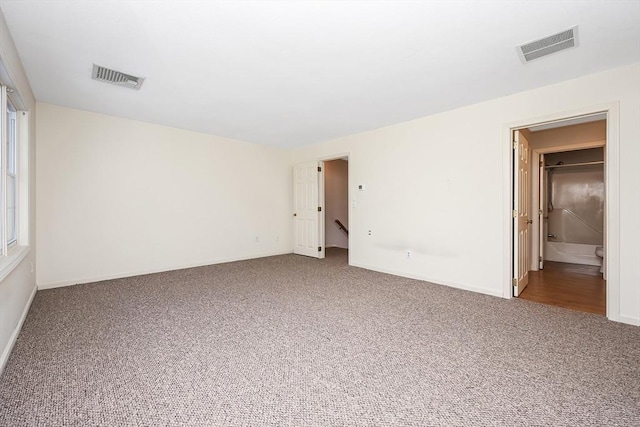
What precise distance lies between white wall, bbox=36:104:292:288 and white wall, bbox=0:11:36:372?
41cm

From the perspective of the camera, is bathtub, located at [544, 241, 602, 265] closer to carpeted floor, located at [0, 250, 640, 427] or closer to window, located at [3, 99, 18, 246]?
carpeted floor, located at [0, 250, 640, 427]

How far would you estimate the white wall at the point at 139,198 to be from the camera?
3814 millimetres

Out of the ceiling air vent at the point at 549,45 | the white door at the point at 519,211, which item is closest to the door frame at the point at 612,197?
the white door at the point at 519,211

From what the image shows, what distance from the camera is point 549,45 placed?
7.65 feet

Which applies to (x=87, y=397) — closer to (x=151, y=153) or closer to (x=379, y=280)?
(x=379, y=280)

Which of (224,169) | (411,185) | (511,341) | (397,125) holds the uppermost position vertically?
(397,125)

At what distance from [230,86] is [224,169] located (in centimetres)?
253

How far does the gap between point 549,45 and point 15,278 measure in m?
4.87

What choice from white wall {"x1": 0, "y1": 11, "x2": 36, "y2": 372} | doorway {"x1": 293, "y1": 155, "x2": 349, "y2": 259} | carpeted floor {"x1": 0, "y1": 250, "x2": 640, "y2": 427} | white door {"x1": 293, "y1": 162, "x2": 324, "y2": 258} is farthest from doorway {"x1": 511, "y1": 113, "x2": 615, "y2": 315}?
white wall {"x1": 0, "y1": 11, "x2": 36, "y2": 372}

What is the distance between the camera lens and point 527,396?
5.44 feet

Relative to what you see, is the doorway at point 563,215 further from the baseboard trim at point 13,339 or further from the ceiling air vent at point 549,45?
the baseboard trim at point 13,339

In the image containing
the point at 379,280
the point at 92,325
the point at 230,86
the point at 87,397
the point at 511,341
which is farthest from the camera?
the point at 379,280

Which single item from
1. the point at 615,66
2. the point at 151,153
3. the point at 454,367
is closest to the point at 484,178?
the point at 615,66

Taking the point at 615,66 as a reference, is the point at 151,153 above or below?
below
